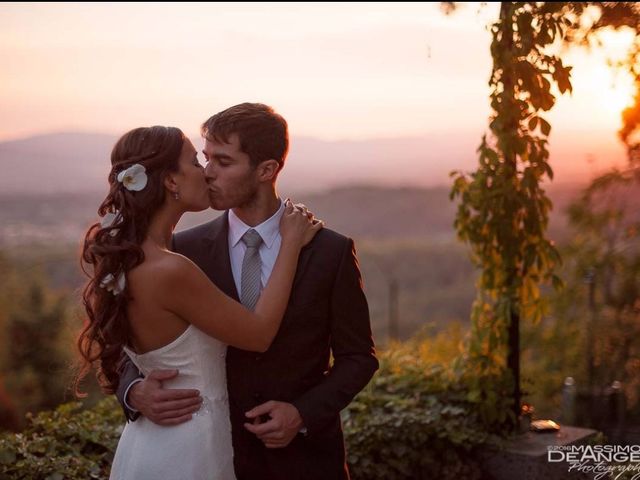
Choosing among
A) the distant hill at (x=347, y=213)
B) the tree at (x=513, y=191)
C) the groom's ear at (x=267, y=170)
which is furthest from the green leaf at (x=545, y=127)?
the distant hill at (x=347, y=213)

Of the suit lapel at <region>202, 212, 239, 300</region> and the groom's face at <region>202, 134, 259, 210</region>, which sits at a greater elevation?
the groom's face at <region>202, 134, 259, 210</region>

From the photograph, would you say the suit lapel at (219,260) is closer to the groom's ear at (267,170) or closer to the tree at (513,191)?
the groom's ear at (267,170)

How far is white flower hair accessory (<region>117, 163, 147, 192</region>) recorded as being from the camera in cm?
296

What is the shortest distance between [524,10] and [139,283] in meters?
2.91

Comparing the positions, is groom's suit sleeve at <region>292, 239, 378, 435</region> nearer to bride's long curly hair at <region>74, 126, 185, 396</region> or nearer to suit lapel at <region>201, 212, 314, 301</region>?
suit lapel at <region>201, 212, 314, 301</region>

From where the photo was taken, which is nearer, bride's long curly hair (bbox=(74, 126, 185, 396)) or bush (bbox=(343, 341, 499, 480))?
bride's long curly hair (bbox=(74, 126, 185, 396))

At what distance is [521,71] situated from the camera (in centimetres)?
467

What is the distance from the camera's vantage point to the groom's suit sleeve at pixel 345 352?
320 centimetres

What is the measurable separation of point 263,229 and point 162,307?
0.63m

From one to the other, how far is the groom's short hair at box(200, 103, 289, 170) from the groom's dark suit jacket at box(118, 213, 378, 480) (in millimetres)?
399

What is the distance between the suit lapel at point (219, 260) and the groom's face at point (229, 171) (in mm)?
161

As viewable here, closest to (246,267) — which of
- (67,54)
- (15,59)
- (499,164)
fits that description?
(499,164)

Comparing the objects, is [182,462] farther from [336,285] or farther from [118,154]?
[118,154]

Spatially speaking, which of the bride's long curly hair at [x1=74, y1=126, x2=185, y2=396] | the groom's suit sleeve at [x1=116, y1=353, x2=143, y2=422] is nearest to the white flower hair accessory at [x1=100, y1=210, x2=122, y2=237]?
the bride's long curly hair at [x1=74, y1=126, x2=185, y2=396]
